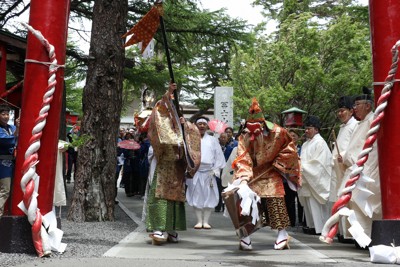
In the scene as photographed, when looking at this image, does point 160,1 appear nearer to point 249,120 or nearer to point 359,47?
point 249,120

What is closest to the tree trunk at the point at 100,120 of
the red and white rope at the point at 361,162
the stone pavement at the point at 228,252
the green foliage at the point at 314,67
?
the stone pavement at the point at 228,252

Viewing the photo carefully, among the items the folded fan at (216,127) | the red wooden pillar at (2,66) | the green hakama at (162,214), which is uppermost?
the red wooden pillar at (2,66)

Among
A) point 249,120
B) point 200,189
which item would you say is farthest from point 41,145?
point 200,189

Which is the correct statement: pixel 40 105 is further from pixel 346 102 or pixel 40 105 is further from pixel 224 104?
pixel 224 104

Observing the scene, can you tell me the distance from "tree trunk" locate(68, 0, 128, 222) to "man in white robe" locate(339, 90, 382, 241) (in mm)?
4509

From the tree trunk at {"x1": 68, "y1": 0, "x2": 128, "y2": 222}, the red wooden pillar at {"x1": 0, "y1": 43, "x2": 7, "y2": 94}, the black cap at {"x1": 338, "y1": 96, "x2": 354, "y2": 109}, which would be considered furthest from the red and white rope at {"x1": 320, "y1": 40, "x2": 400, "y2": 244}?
the red wooden pillar at {"x1": 0, "y1": 43, "x2": 7, "y2": 94}

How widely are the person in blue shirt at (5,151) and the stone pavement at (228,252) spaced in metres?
1.88

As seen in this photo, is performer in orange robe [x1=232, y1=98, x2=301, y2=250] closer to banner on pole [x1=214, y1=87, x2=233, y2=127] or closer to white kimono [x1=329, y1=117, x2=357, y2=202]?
white kimono [x1=329, y1=117, x2=357, y2=202]

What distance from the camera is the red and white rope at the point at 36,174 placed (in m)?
6.54

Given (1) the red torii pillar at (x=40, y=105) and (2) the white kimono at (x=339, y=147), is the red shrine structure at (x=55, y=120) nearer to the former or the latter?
(1) the red torii pillar at (x=40, y=105)

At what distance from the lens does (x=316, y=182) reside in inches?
397

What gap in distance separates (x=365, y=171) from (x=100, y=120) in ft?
17.2

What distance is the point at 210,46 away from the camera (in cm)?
1545

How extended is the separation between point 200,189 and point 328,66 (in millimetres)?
7994
